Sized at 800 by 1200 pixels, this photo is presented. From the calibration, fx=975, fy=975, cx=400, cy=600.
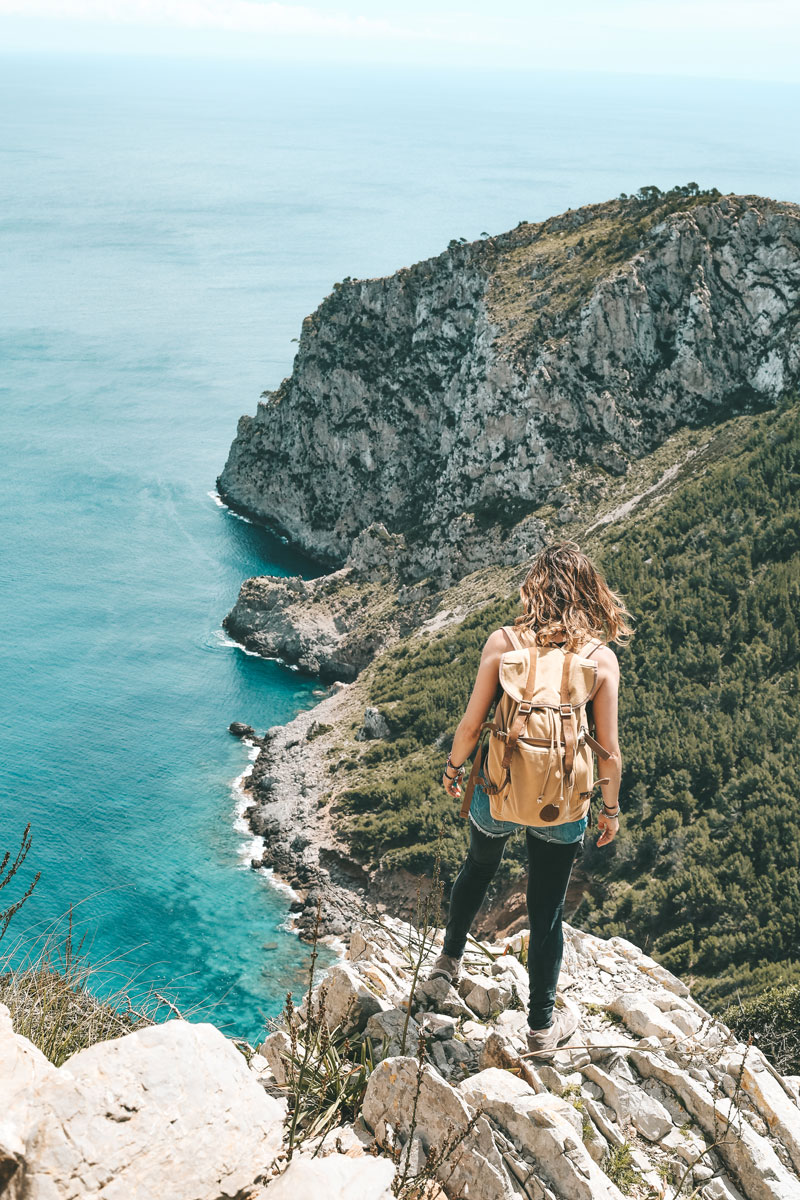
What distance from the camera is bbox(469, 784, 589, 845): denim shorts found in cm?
729

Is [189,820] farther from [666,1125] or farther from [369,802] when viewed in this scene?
[666,1125]

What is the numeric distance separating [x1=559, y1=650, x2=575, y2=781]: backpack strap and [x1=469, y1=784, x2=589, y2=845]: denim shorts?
1.58 ft

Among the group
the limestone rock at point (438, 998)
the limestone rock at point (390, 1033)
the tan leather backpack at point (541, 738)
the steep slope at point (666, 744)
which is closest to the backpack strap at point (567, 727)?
the tan leather backpack at point (541, 738)

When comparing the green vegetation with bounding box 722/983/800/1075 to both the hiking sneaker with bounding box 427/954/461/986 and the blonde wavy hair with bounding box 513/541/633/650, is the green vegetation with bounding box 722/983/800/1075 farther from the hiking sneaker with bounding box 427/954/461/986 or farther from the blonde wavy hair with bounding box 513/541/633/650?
the blonde wavy hair with bounding box 513/541/633/650

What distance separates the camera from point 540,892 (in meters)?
7.61

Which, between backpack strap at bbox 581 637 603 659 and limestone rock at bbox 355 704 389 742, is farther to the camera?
limestone rock at bbox 355 704 389 742

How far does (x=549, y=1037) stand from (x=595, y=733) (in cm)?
260

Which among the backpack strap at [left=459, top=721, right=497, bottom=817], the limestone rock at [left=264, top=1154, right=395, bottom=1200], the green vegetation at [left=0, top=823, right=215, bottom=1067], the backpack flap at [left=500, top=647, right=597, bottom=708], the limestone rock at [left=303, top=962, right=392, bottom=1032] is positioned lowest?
the limestone rock at [left=303, top=962, right=392, bottom=1032]

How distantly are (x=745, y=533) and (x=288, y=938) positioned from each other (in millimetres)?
34702

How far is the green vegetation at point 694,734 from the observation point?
133 feet

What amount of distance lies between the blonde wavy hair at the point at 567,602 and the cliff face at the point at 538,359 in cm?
6338

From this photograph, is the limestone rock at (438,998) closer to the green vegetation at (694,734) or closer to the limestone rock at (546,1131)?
the limestone rock at (546,1131)

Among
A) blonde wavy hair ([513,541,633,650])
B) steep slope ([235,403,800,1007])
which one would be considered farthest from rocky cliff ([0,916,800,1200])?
steep slope ([235,403,800,1007])

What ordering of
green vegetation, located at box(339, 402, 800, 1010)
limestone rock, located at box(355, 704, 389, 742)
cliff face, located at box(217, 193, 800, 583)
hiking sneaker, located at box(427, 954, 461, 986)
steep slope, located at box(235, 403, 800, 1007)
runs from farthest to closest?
cliff face, located at box(217, 193, 800, 583)
limestone rock, located at box(355, 704, 389, 742)
steep slope, located at box(235, 403, 800, 1007)
green vegetation, located at box(339, 402, 800, 1010)
hiking sneaker, located at box(427, 954, 461, 986)
